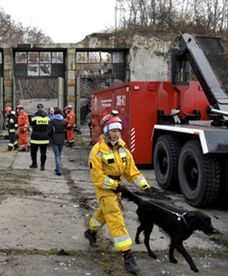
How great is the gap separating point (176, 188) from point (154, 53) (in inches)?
731

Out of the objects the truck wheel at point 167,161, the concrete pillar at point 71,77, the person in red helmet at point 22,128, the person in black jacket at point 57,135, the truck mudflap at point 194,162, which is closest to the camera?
the truck mudflap at point 194,162

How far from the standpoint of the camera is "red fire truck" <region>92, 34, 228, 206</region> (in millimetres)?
7016

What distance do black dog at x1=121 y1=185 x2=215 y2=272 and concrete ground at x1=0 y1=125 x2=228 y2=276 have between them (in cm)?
26

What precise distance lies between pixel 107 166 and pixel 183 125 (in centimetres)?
431

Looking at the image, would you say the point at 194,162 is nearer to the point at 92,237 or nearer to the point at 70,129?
the point at 92,237

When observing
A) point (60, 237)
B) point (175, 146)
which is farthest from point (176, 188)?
point (60, 237)

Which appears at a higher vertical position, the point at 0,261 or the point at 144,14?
the point at 144,14

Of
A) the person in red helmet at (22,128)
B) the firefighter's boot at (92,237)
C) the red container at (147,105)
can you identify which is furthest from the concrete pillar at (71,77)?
the firefighter's boot at (92,237)

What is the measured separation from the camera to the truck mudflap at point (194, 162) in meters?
6.90

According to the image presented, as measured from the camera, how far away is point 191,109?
34.9 ft

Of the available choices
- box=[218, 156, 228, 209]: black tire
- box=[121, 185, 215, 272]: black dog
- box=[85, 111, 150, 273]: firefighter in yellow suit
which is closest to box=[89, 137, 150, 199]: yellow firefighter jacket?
box=[85, 111, 150, 273]: firefighter in yellow suit

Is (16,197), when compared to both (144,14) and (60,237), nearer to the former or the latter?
(60,237)

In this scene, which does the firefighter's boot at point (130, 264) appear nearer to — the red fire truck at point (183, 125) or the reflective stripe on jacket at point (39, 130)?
the red fire truck at point (183, 125)

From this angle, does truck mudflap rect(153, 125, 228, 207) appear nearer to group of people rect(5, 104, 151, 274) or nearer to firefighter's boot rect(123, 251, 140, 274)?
group of people rect(5, 104, 151, 274)
